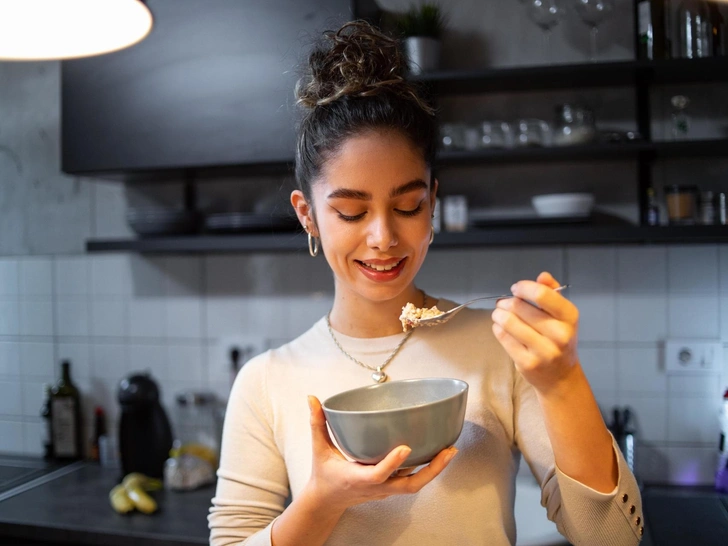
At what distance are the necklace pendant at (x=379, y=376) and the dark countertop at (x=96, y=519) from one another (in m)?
0.90

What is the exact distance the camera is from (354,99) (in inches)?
40.9

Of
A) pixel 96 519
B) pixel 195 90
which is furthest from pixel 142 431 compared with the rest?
pixel 195 90

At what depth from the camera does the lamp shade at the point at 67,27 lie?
0.92m

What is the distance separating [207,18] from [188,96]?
0.76 feet

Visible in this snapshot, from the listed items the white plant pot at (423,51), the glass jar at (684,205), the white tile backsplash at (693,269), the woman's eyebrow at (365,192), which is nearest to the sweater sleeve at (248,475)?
the woman's eyebrow at (365,192)

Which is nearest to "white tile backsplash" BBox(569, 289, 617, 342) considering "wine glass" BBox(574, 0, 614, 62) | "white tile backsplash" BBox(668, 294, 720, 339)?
"white tile backsplash" BBox(668, 294, 720, 339)

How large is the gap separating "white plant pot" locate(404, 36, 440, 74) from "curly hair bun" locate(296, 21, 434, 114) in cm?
86

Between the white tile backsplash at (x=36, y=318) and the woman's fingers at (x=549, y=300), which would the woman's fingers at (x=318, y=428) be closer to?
the woman's fingers at (x=549, y=300)

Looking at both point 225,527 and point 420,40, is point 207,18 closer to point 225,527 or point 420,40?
point 420,40

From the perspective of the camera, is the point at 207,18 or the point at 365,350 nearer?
the point at 365,350

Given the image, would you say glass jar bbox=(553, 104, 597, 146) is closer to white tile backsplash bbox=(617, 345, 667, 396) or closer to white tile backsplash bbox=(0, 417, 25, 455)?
white tile backsplash bbox=(617, 345, 667, 396)

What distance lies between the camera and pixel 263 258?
7.66ft

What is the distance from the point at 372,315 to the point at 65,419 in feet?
5.78

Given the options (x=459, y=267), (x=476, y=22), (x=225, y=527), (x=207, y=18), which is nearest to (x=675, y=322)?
(x=459, y=267)
